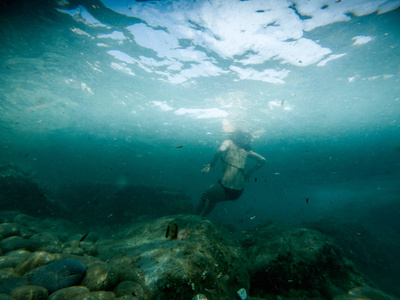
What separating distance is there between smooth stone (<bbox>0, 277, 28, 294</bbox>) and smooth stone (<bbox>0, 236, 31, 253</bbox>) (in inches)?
104

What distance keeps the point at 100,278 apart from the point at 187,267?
1.71 metres

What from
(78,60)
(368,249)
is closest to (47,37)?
(78,60)

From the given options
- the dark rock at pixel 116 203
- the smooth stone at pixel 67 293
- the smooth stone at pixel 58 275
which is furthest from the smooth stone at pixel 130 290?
the dark rock at pixel 116 203

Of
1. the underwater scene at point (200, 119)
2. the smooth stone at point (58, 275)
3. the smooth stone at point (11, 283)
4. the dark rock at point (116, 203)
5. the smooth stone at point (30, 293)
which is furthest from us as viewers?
the dark rock at point (116, 203)

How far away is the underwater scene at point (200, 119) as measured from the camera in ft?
12.7

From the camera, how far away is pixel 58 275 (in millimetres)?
3135

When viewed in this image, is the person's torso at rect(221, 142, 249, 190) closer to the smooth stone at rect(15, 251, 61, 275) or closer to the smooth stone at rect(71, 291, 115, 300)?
the smooth stone at rect(71, 291, 115, 300)

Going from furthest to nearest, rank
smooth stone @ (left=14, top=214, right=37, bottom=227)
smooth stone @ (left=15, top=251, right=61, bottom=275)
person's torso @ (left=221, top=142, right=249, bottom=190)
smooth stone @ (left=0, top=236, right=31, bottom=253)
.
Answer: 1. smooth stone @ (left=14, top=214, right=37, bottom=227)
2. person's torso @ (left=221, top=142, right=249, bottom=190)
3. smooth stone @ (left=0, top=236, right=31, bottom=253)
4. smooth stone @ (left=15, top=251, right=61, bottom=275)

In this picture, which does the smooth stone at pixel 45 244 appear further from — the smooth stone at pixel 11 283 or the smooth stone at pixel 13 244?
the smooth stone at pixel 11 283

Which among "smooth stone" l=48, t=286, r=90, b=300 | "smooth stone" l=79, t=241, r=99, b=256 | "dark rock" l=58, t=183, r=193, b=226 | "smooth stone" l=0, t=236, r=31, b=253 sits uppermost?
"smooth stone" l=48, t=286, r=90, b=300

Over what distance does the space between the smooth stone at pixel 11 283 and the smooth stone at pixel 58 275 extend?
0.32 feet

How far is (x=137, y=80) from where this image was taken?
15.3 metres

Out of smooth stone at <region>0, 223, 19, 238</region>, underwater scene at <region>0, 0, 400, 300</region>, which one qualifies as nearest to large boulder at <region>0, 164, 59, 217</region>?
underwater scene at <region>0, 0, 400, 300</region>

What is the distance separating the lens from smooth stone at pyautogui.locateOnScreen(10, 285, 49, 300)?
2.52 m
